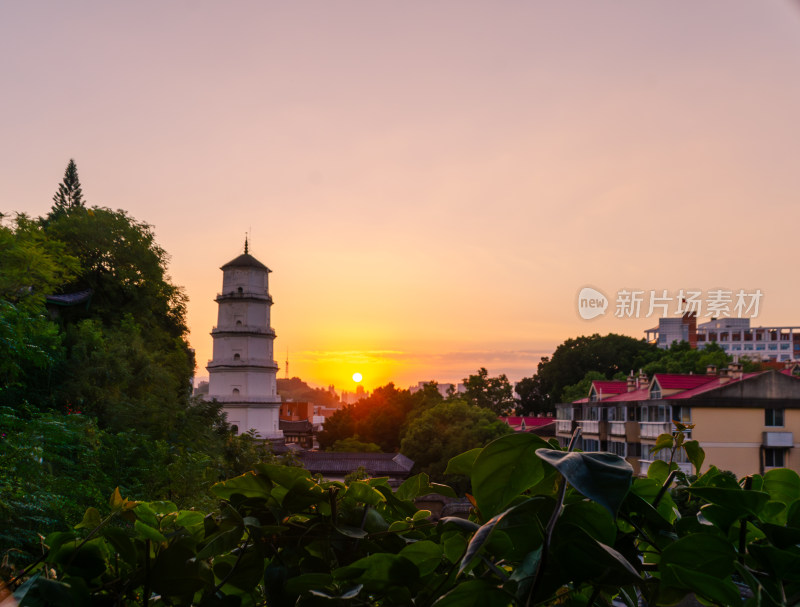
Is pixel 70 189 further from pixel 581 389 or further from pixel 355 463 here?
pixel 581 389

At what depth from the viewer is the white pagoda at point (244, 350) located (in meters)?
28.8

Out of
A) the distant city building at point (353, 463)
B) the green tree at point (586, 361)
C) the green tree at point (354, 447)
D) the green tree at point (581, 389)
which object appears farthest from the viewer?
the green tree at point (586, 361)

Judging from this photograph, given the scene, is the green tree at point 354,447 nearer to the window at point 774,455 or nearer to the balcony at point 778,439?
the window at point 774,455

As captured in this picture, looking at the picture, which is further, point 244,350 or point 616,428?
point 244,350

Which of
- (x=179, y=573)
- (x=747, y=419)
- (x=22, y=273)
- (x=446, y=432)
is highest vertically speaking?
(x=22, y=273)

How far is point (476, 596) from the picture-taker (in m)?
0.44

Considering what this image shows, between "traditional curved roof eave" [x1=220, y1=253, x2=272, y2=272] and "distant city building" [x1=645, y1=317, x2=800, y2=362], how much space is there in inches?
1726

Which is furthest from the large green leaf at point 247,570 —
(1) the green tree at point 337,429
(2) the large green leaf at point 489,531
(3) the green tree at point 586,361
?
(3) the green tree at point 586,361

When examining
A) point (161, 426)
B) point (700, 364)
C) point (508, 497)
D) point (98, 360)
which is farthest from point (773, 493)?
point (700, 364)

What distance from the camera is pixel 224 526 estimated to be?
2.01 feet

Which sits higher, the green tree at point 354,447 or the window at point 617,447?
the window at point 617,447

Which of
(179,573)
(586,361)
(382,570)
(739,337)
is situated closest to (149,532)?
(179,573)

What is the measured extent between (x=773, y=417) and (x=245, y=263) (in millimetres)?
21582

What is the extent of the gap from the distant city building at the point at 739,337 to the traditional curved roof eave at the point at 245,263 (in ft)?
144
